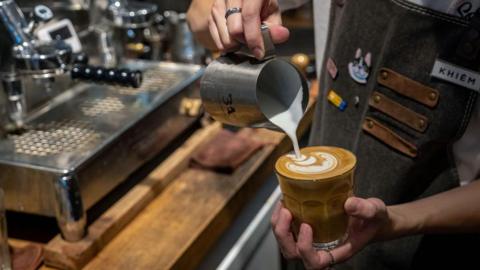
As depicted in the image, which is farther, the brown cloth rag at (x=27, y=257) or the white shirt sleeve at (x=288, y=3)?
the white shirt sleeve at (x=288, y=3)

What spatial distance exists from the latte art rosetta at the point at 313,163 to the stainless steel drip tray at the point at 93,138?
1.19 feet

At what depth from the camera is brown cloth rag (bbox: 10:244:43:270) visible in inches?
37.7

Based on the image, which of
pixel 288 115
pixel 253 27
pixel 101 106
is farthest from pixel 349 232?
pixel 101 106

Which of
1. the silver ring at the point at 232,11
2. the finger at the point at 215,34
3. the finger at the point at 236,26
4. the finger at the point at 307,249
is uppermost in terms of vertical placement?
the silver ring at the point at 232,11

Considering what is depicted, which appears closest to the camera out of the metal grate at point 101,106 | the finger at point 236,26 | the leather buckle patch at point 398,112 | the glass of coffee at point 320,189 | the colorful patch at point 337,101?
the glass of coffee at point 320,189

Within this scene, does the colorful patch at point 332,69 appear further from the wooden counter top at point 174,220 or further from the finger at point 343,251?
the finger at point 343,251

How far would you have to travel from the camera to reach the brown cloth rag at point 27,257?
0.96 metres

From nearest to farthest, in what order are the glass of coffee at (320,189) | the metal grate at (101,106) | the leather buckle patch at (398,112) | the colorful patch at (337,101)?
the glass of coffee at (320,189)
the leather buckle patch at (398,112)
the colorful patch at (337,101)
the metal grate at (101,106)

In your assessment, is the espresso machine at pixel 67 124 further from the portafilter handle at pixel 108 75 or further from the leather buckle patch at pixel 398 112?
the leather buckle patch at pixel 398 112

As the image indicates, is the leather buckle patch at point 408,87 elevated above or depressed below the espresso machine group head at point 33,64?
below

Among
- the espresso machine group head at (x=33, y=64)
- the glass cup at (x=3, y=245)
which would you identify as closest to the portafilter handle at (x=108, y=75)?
the espresso machine group head at (x=33, y=64)

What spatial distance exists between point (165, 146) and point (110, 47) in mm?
245

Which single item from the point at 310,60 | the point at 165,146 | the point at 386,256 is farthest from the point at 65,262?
the point at 310,60

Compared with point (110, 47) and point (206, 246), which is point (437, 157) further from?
point (110, 47)
